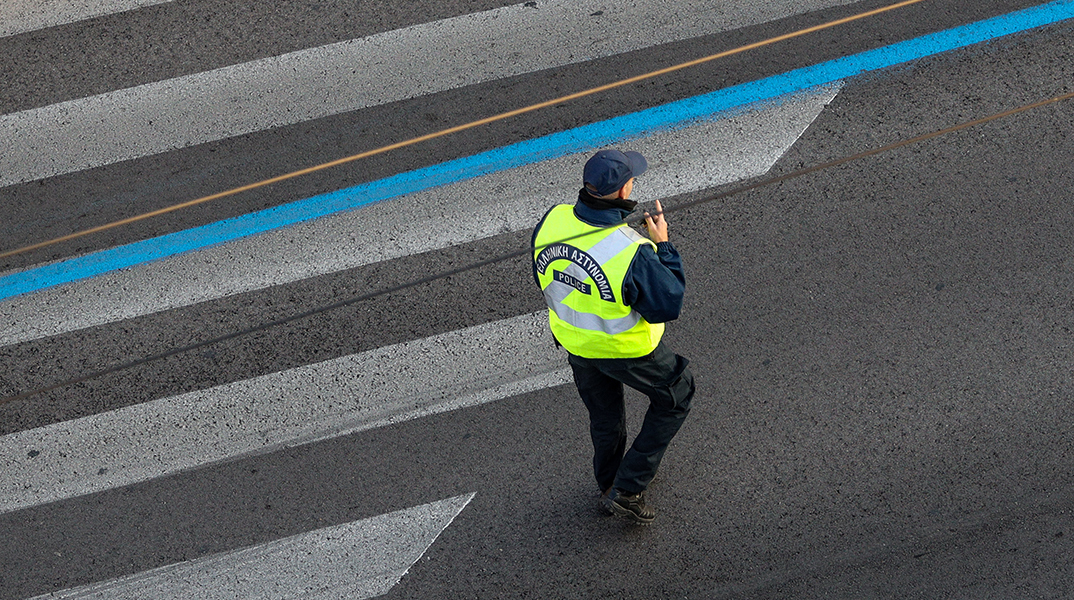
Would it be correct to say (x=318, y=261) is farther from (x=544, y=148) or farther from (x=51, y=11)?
(x=51, y=11)

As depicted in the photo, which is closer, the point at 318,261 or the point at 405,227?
the point at 318,261

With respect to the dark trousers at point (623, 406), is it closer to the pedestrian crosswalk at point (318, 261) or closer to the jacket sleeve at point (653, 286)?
the jacket sleeve at point (653, 286)

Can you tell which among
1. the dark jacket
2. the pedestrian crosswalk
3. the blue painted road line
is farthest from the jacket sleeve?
the blue painted road line

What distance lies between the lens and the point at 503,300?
233 inches

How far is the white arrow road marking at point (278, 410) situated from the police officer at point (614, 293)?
103cm

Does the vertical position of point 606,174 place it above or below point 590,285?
above

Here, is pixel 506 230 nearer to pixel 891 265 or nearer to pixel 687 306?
A: pixel 687 306

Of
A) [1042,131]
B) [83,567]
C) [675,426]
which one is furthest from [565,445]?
[1042,131]

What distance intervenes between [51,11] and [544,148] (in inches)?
159

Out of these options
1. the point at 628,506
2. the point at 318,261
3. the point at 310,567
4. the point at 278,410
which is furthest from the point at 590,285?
the point at 318,261

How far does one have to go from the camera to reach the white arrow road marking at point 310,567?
16.5 feet

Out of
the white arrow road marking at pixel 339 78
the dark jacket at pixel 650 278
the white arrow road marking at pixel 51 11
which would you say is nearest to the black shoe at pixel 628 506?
the dark jacket at pixel 650 278

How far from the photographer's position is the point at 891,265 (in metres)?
5.79

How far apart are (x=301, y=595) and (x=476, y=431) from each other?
4.07 feet
